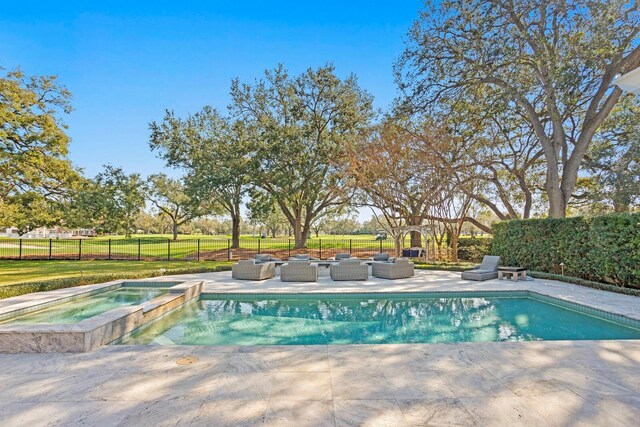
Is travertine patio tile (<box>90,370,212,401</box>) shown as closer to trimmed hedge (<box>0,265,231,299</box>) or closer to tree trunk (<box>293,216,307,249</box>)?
trimmed hedge (<box>0,265,231,299</box>)

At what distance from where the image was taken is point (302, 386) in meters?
3.21

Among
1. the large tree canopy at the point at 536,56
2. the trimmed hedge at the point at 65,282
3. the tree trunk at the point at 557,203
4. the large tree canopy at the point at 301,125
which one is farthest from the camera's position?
the large tree canopy at the point at 301,125

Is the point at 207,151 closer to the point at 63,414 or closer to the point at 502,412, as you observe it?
the point at 63,414

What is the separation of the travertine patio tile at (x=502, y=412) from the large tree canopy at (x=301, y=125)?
53.0ft

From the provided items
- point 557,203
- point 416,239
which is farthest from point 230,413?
point 416,239

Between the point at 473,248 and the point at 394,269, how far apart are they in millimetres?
9299

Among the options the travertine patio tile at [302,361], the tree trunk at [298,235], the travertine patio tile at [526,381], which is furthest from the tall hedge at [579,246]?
the tree trunk at [298,235]

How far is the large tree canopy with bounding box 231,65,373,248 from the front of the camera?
19.5 m

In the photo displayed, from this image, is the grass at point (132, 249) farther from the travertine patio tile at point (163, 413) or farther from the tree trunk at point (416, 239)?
the travertine patio tile at point (163, 413)

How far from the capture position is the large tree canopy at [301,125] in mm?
19484

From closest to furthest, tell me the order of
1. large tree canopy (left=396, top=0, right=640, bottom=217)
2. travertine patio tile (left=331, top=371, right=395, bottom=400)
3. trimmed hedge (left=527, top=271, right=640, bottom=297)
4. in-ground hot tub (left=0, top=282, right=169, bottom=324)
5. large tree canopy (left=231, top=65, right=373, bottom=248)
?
1. travertine patio tile (left=331, top=371, right=395, bottom=400)
2. in-ground hot tub (left=0, top=282, right=169, bottom=324)
3. trimmed hedge (left=527, top=271, right=640, bottom=297)
4. large tree canopy (left=396, top=0, right=640, bottom=217)
5. large tree canopy (left=231, top=65, right=373, bottom=248)

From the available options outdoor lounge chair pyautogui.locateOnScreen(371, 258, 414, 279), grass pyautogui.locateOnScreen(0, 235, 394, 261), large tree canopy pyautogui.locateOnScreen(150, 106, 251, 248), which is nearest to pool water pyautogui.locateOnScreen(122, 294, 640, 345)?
outdoor lounge chair pyautogui.locateOnScreen(371, 258, 414, 279)

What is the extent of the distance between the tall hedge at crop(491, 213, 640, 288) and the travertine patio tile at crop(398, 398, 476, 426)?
8434 mm

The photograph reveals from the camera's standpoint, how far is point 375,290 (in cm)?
881
